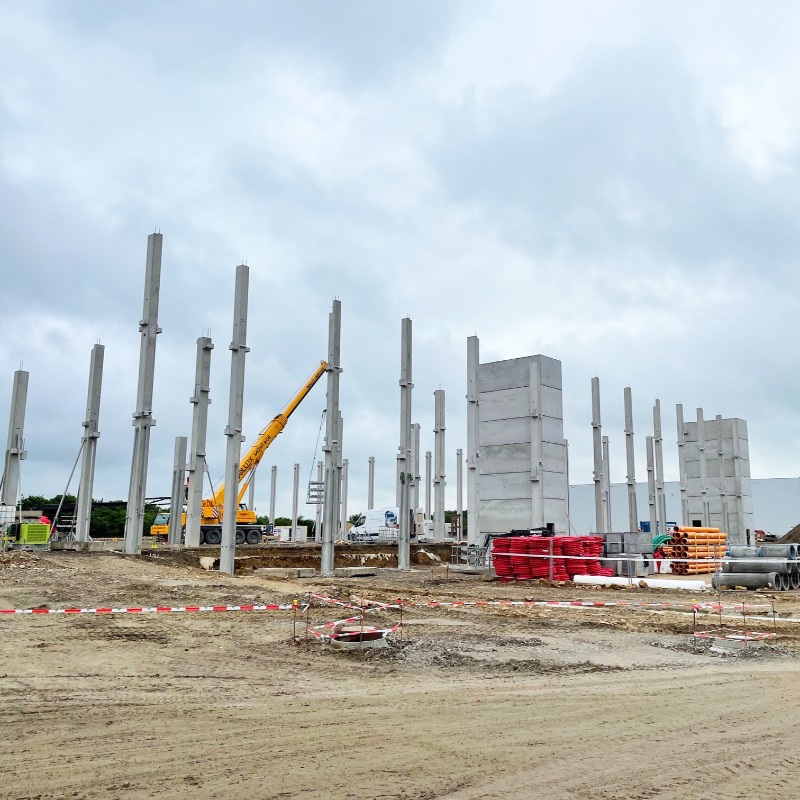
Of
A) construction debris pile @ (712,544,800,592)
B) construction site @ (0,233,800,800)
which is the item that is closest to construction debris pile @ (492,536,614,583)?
construction site @ (0,233,800,800)

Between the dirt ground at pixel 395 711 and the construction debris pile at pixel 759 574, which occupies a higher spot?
the construction debris pile at pixel 759 574

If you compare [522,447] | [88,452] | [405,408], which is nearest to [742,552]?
[522,447]

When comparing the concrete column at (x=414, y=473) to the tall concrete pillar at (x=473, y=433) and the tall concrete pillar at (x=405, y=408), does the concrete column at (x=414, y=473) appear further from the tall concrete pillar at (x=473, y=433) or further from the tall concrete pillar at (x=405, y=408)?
the tall concrete pillar at (x=405, y=408)

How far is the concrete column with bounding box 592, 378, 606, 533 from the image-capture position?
126ft

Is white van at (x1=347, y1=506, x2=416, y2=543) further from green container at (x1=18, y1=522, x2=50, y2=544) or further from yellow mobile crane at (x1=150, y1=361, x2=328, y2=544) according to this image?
green container at (x1=18, y1=522, x2=50, y2=544)

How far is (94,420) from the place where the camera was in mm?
28297

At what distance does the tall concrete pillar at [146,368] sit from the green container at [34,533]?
Result: 8554 mm

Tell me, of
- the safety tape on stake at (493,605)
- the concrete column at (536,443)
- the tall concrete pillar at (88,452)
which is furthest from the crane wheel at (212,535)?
the safety tape on stake at (493,605)

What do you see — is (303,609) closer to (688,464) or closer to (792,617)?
(792,617)

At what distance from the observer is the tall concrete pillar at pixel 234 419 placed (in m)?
22.9

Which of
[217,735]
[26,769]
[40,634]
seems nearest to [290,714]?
[217,735]

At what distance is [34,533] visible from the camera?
31125 millimetres

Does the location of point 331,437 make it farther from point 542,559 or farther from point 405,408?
point 542,559

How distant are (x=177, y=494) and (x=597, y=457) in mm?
20803
